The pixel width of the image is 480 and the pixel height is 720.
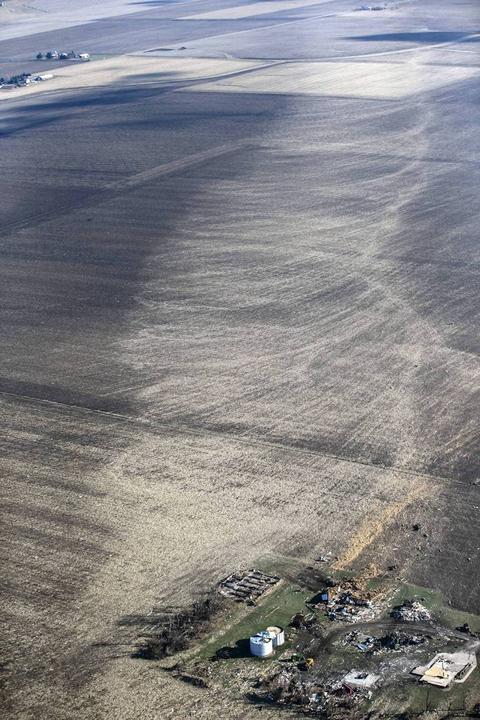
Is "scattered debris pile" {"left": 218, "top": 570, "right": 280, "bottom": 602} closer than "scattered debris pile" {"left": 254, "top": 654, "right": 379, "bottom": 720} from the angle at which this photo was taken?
No

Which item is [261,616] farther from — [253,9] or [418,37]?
[253,9]

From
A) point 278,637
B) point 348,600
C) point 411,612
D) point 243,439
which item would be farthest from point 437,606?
point 243,439

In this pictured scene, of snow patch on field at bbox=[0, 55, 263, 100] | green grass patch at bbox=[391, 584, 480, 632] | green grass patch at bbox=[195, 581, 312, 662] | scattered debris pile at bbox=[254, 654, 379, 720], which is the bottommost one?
green grass patch at bbox=[391, 584, 480, 632]

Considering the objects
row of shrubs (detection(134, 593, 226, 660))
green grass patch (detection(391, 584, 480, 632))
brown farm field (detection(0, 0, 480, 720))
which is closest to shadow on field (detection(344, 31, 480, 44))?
brown farm field (detection(0, 0, 480, 720))

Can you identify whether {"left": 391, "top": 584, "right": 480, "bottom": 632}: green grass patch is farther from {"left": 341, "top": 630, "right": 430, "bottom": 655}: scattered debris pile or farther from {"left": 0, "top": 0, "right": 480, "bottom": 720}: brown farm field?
{"left": 341, "top": 630, "right": 430, "bottom": 655}: scattered debris pile

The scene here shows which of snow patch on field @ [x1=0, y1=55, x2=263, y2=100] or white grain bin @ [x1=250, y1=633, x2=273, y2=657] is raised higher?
snow patch on field @ [x1=0, y1=55, x2=263, y2=100]

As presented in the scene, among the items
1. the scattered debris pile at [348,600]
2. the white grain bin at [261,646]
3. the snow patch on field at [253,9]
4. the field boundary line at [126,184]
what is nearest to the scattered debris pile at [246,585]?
the scattered debris pile at [348,600]

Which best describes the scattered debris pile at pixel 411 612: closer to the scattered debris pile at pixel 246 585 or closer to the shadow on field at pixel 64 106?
the scattered debris pile at pixel 246 585
